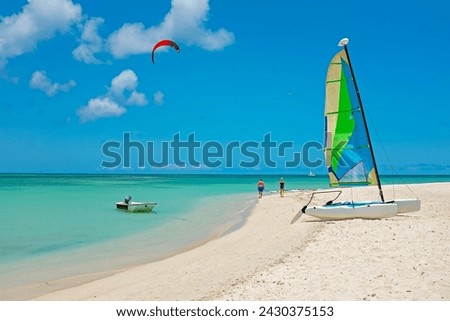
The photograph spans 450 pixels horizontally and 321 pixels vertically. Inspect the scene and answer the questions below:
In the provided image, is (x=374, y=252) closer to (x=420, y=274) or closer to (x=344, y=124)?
(x=420, y=274)

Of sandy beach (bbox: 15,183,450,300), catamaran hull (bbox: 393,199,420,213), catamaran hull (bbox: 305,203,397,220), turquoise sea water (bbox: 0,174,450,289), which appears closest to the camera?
sandy beach (bbox: 15,183,450,300)

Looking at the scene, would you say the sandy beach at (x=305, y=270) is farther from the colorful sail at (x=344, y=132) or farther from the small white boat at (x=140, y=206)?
the small white boat at (x=140, y=206)

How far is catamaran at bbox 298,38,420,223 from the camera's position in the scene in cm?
1353

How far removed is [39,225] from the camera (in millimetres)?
18188

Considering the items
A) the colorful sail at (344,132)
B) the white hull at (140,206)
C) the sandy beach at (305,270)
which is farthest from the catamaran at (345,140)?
the white hull at (140,206)

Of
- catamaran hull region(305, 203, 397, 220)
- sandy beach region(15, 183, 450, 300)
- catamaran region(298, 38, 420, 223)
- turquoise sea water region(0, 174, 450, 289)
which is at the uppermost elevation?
catamaran region(298, 38, 420, 223)

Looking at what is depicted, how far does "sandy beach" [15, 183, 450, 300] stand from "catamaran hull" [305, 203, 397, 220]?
31.0 inches

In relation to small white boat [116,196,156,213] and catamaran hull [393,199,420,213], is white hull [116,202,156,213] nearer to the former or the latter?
small white boat [116,196,156,213]

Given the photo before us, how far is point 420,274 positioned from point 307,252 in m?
2.57

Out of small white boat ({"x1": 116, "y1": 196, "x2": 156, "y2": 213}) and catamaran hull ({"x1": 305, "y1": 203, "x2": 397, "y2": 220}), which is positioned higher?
catamaran hull ({"x1": 305, "y1": 203, "x2": 397, "y2": 220})

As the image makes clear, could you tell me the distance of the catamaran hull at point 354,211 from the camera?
1286 cm

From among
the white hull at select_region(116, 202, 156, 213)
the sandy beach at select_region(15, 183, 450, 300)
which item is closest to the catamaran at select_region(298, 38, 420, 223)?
the sandy beach at select_region(15, 183, 450, 300)
